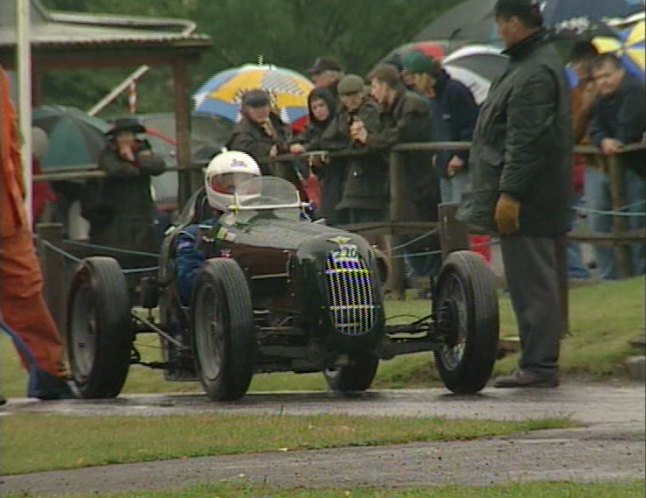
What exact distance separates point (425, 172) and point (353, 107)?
0.81 m

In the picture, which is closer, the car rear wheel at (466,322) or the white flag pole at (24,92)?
the car rear wheel at (466,322)

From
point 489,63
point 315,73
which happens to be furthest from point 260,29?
point 315,73

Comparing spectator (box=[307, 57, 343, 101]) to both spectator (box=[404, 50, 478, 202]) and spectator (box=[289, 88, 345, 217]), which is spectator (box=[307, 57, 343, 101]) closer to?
spectator (box=[289, 88, 345, 217])

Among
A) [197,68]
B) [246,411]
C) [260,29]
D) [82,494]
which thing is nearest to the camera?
[82,494]

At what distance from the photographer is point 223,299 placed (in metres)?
13.5

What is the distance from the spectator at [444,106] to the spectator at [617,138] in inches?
45.5

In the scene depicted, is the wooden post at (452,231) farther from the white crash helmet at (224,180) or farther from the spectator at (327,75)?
the spectator at (327,75)

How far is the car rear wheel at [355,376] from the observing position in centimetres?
1448

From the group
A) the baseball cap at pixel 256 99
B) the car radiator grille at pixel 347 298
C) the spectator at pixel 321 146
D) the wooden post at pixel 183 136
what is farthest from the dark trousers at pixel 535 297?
the wooden post at pixel 183 136

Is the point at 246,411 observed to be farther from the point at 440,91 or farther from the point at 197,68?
the point at 197,68

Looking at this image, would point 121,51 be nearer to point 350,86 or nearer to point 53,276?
point 53,276

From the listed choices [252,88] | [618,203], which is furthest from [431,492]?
[252,88]

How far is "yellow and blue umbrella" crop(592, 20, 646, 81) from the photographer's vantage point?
21.0 metres

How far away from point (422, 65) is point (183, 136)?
555 centimetres
